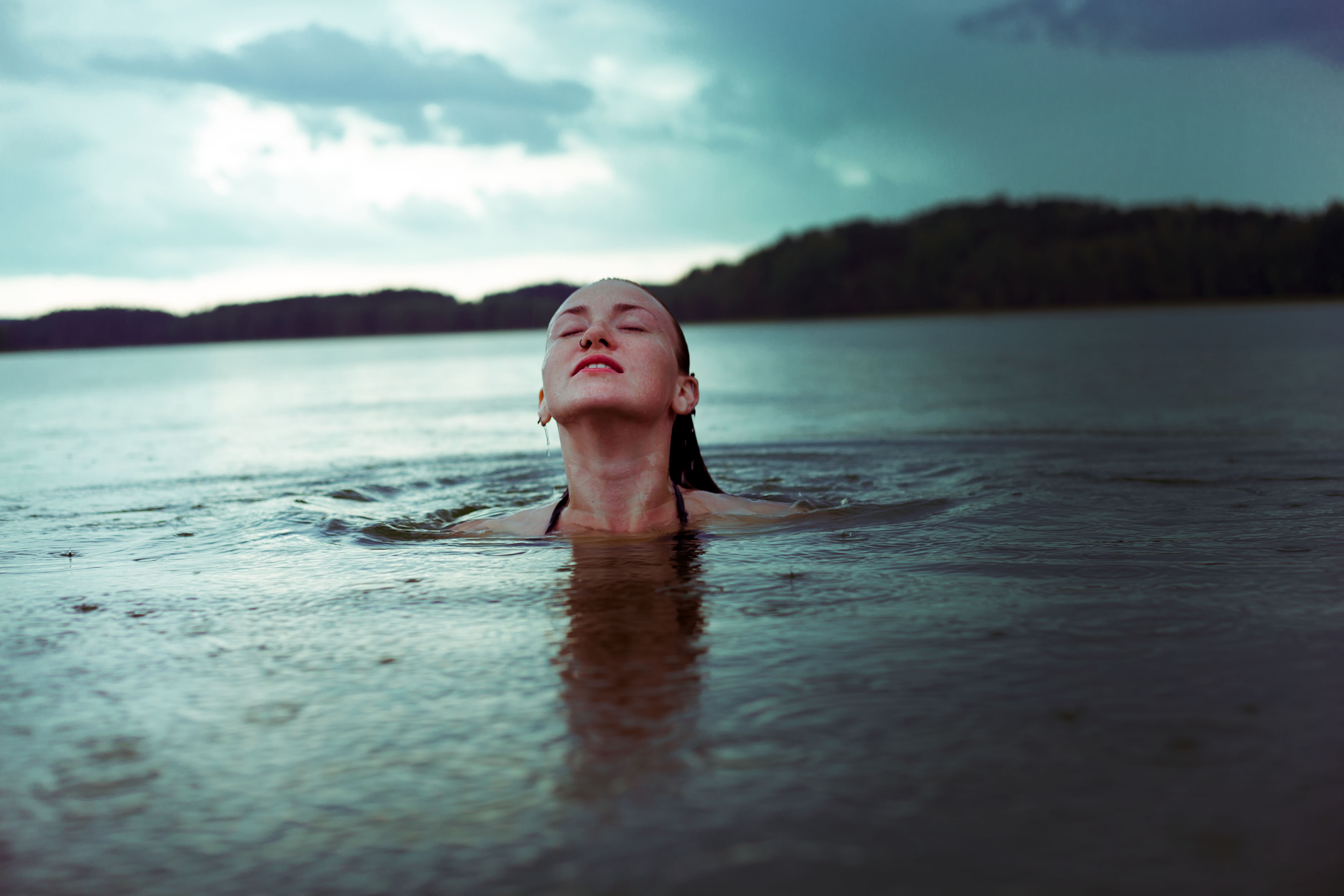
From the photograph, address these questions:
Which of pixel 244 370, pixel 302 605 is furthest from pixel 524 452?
pixel 244 370

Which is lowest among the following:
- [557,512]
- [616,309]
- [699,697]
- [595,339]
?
[699,697]

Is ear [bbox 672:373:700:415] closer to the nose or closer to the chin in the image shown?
the chin

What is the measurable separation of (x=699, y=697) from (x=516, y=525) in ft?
12.1

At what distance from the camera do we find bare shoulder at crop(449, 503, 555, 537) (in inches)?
255

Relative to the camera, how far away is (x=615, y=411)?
576 cm

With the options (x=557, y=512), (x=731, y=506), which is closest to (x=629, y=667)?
(x=557, y=512)

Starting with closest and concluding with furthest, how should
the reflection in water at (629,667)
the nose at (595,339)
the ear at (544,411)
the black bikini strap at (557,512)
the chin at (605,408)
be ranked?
the reflection in water at (629,667), the chin at (605,408), the nose at (595,339), the ear at (544,411), the black bikini strap at (557,512)

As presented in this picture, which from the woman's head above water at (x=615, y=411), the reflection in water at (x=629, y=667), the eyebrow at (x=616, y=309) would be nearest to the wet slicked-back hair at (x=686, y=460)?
the woman's head above water at (x=615, y=411)

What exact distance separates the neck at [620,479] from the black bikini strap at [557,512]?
4cm

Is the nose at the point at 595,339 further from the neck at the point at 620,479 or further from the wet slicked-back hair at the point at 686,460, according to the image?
the wet slicked-back hair at the point at 686,460

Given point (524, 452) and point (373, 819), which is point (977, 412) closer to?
point (524, 452)

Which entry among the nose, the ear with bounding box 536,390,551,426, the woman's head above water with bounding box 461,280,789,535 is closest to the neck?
the woman's head above water with bounding box 461,280,789,535

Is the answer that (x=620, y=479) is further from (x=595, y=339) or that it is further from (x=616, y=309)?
(x=616, y=309)

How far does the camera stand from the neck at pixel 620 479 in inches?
240
